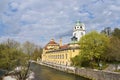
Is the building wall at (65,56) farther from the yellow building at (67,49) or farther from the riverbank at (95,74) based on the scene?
the riverbank at (95,74)

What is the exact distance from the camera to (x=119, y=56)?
41.2 meters

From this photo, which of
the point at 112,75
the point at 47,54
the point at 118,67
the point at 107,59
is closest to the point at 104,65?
the point at 107,59

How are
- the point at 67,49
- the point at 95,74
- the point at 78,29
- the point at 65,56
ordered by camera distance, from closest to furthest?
1. the point at 95,74
2. the point at 67,49
3. the point at 65,56
4. the point at 78,29

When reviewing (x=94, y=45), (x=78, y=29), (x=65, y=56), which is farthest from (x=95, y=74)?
(x=78, y=29)

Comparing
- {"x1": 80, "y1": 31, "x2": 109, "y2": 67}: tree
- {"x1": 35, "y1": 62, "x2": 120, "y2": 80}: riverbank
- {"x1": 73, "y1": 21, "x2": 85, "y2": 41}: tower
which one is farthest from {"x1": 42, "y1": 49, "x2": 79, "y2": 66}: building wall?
{"x1": 80, "y1": 31, "x2": 109, "y2": 67}: tree

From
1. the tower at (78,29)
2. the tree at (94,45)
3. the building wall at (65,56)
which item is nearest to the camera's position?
the tree at (94,45)

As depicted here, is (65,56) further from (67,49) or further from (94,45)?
(94,45)

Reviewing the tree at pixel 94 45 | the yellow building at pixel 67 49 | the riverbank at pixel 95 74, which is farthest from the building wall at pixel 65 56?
the tree at pixel 94 45

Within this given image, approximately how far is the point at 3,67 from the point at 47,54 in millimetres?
62895

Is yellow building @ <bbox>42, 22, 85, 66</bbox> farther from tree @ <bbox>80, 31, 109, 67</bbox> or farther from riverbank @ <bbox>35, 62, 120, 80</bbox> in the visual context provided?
tree @ <bbox>80, 31, 109, 67</bbox>

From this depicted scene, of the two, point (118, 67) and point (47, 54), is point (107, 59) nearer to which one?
point (118, 67)

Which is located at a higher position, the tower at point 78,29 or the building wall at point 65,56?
the tower at point 78,29

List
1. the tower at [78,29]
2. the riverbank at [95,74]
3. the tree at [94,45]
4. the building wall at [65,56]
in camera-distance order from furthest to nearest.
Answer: the tower at [78,29] < the building wall at [65,56] < the tree at [94,45] < the riverbank at [95,74]

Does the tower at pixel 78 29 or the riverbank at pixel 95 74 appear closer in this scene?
the riverbank at pixel 95 74
